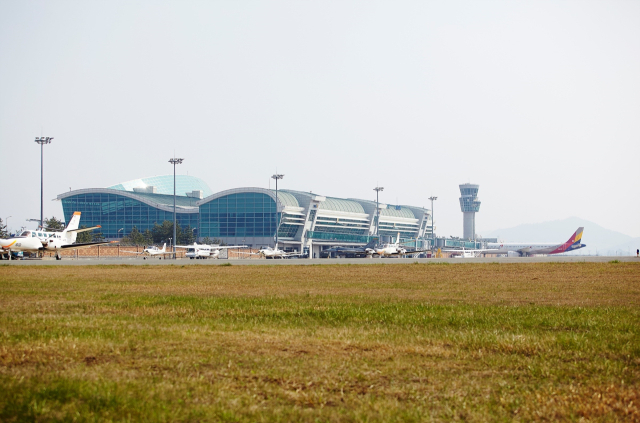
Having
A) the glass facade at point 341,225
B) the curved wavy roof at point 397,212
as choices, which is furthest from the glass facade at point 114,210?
the curved wavy roof at point 397,212

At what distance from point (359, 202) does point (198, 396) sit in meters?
166

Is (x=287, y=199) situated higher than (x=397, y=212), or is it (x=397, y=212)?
(x=287, y=199)

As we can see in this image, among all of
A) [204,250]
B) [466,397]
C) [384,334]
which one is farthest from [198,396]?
[204,250]

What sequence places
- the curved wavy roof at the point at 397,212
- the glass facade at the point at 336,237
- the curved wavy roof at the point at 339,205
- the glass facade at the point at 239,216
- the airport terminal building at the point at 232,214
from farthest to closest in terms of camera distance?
1. the curved wavy roof at the point at 397,212
2. the curved wavy roof at the point at 339,205
3. the glass facade at the point at 336,237
4. the airport terminal building at the point at 232,214
5. the glass facade at the point at 239,216

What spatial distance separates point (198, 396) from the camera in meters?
6.64

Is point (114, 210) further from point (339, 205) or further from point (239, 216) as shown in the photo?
point (339, 205)

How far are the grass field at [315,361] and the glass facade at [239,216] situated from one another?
126 meters

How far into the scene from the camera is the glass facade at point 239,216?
467 ft

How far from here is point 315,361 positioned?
8469mm

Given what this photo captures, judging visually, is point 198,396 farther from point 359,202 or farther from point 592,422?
point 359,202

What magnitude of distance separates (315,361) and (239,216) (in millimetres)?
137483

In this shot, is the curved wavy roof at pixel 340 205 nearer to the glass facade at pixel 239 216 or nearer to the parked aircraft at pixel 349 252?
the glass facade at pixel 239 216

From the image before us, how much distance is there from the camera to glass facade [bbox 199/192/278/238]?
142 metres

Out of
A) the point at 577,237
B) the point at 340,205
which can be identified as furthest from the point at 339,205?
the point at 577,237
